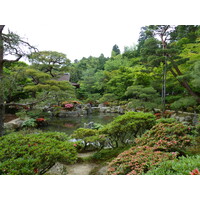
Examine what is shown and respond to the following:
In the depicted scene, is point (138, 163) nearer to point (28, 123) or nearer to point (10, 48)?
point (10, 48)

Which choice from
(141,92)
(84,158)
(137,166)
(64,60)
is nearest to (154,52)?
(141,92)

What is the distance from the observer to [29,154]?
1717 mm

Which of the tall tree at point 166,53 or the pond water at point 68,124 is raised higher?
the tall tree at point 166,53

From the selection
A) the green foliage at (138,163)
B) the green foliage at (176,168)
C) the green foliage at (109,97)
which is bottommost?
the green foliage at (138,163)

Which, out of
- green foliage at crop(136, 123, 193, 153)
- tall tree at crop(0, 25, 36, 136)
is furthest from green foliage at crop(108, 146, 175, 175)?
tall tree at crop(0, 25, 36, 136)

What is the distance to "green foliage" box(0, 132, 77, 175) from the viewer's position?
60.0 inches

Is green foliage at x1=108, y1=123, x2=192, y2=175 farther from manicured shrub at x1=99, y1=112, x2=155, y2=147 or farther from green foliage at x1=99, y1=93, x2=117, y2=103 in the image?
green foliage at x1=99, y1=93, x2=117, y2=103

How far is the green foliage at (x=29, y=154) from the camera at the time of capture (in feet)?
5.00

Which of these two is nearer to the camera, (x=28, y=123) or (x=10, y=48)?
(x=10, y=48)

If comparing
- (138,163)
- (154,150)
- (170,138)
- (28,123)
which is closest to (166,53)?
(170,138)

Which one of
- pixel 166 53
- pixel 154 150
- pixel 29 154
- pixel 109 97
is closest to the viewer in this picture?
pixel 29 154

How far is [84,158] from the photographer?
303 centimetres

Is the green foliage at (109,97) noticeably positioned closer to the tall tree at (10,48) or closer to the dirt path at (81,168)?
the tall tree at (10,48)

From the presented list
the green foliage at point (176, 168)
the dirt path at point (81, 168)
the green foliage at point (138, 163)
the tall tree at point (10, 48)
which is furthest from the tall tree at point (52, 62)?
the green foliage at point (176, 168)
